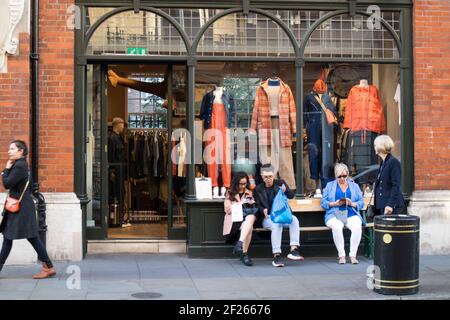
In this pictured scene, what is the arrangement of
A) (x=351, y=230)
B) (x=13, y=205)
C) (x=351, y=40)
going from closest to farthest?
(x=13, y=205) → (x=351, y=230) → (x=351, y=40)

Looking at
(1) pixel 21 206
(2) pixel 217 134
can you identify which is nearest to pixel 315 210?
(2) pixel 217 134

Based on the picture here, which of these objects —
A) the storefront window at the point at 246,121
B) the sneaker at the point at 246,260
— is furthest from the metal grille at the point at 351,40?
the sneaker at the point at 246,260

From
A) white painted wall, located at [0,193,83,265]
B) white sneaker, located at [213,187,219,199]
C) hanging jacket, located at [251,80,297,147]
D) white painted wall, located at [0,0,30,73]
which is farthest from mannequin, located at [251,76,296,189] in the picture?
white painted wall, located at [0,0,30,73]

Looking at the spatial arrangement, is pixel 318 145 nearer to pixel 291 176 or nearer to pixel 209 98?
pixel 291 176

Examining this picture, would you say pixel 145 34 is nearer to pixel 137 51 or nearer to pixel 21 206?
pixel 137 51

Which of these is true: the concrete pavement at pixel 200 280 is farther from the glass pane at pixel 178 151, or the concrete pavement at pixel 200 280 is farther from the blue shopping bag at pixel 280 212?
the glass pane at pixel 178 151

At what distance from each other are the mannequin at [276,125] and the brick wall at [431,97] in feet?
6.87

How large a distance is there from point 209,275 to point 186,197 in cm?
189

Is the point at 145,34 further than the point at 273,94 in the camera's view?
No

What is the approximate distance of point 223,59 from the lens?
11.3m

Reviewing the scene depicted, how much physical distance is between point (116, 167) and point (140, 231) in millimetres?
1207

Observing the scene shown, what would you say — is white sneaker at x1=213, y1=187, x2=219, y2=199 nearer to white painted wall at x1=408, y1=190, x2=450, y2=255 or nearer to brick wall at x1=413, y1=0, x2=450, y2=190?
white painted wall at x1=408, y1=190, x2=450, y2=255

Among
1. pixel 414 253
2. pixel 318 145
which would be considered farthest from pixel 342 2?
pixel 414 253

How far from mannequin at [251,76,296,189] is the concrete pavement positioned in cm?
167
